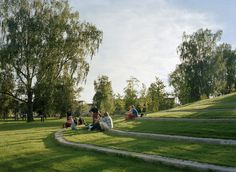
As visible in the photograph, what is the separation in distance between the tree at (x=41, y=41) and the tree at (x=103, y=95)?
27.9m

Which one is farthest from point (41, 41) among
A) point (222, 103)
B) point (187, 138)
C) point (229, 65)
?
point (229, 65)

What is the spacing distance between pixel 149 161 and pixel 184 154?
4.45ft

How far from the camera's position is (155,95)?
73.2 m

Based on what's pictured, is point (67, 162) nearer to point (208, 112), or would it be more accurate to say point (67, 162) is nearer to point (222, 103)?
point (208, 112)

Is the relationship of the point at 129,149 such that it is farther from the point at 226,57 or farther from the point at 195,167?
the point at 226,57

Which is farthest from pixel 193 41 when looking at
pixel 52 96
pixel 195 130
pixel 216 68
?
pixel 195 130

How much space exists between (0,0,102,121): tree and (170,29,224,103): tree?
28196 mm

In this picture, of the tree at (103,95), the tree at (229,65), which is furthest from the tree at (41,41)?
the tree at (229,65)

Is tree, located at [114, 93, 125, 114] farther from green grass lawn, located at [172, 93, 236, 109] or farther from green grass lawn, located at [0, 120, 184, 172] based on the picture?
green grass lawn, located at [0, 120, 184, 172]

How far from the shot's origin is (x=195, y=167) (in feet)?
31.4

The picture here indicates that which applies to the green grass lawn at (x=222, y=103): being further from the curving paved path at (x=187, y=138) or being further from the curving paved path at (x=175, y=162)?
the curving paved path at (x=175, y=162)

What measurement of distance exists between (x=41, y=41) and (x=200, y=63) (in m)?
36.8

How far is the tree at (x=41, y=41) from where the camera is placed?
42625 millimetres

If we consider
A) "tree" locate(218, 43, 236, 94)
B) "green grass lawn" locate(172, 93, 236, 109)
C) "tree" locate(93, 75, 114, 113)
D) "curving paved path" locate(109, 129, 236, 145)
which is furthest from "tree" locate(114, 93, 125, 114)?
"curving paved path" locate(109, 129, 236, 145)
